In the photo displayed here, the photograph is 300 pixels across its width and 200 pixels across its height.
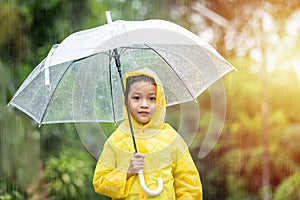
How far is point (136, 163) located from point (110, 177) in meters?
0.16

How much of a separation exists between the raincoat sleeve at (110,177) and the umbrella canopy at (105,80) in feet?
1.40

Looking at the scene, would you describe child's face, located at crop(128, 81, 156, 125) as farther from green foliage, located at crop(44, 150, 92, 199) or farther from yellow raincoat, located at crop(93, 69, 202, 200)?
green foliage, located at crop(44, 150, 92, 199)

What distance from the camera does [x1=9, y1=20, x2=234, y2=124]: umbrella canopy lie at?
4348 mm

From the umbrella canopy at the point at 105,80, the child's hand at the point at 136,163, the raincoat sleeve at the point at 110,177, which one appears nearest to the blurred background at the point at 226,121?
the umbrella canopy at the point at 105,80

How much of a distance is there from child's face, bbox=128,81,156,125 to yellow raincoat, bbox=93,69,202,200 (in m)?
0.03

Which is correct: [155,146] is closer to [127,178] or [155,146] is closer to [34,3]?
[127,178]

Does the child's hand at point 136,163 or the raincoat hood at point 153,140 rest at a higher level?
the raincoat hood at point 153,140

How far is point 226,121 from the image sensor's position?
28.3ft

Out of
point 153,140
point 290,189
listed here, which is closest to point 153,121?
point 153,140

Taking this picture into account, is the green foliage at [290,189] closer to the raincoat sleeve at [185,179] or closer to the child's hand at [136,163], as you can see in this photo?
the raincoat sleeve at [185,179]

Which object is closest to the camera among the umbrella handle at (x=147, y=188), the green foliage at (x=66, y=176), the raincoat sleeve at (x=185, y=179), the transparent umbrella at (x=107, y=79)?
the umbrella handle at (x=147, y=188)

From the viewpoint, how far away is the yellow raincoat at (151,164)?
409 centimetres

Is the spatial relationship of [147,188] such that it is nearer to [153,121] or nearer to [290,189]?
[153,121]

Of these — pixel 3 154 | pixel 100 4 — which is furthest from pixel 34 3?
pixel 3 154
